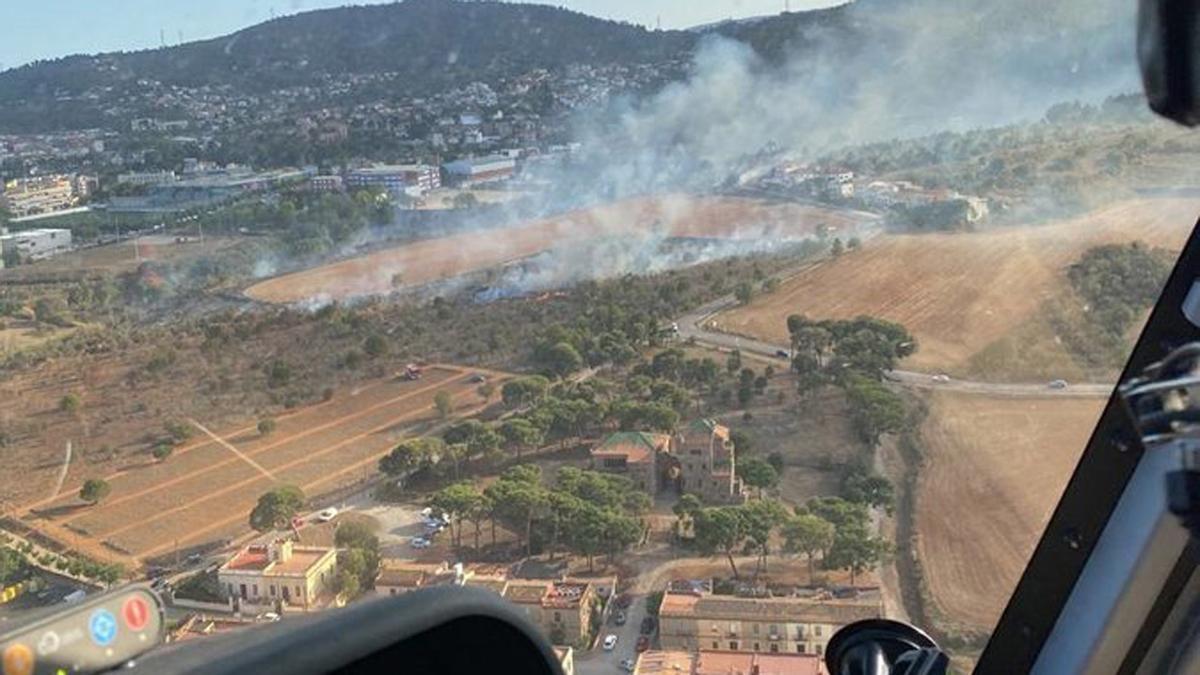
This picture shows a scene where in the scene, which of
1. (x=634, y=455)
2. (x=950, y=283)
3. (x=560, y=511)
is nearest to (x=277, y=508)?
(x=560, y=511)

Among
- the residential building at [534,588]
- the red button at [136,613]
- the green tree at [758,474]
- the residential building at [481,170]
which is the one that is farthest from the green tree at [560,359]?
the red button at [136,613]

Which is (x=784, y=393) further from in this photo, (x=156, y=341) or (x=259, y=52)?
(x=259, y=52)

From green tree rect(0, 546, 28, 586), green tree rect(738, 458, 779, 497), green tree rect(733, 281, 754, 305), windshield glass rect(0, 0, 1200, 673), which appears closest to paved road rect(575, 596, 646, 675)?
windshield glass rect(0, 0, 1200, 673)

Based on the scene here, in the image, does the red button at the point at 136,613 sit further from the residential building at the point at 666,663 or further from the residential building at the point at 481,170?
the residential building at the point at 481,170

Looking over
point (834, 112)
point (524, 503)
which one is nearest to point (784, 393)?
point (524, 503)

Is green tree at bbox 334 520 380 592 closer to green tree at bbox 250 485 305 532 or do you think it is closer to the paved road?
green tree at bbox 250 485 305 532

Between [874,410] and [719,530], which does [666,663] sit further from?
[874,410]
